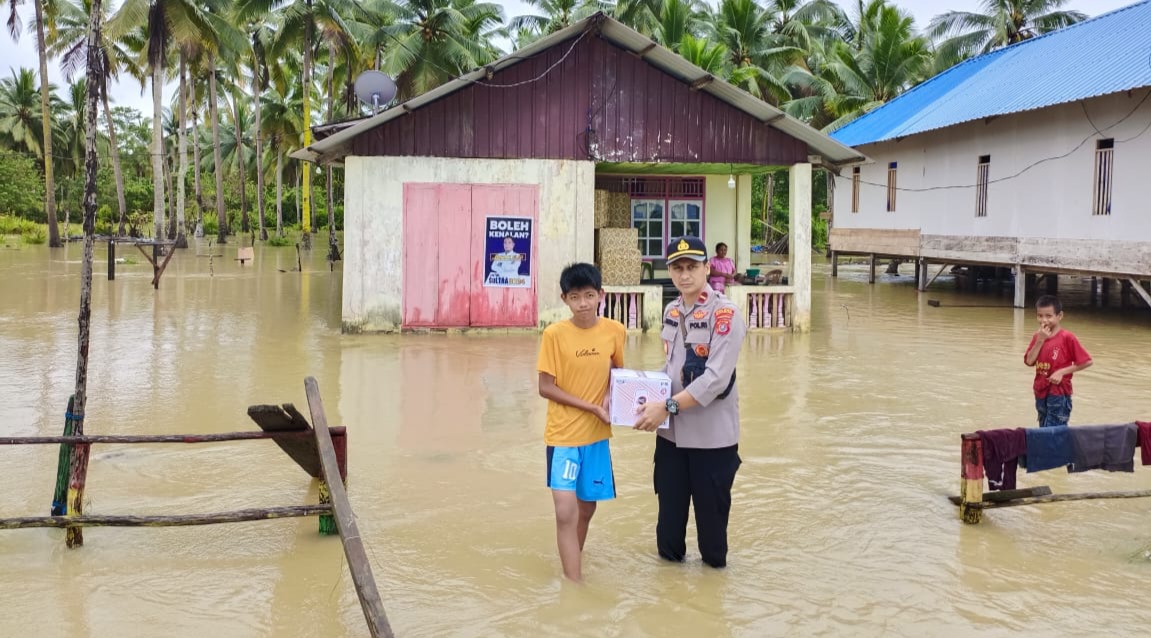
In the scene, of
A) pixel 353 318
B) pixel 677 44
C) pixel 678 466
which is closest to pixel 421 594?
pixel 678 466

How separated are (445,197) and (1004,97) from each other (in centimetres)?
1124

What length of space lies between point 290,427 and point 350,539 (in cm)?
159

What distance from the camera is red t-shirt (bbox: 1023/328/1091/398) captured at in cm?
673

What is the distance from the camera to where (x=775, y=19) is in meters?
43.9

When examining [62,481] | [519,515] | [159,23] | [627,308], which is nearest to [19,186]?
[159,23]

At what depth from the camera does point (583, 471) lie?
4.85m

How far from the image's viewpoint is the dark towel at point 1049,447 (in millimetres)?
5730

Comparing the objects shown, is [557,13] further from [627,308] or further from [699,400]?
[699,400]

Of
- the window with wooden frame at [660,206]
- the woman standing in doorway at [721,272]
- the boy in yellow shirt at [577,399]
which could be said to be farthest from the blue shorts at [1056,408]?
the window with wooden frame at [660,206]

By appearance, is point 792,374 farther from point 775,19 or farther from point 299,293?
point 775,19

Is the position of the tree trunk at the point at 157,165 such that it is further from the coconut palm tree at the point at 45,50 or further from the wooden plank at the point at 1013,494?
the wooden plank at the point at 1013,494

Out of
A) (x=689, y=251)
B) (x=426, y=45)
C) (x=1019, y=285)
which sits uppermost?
(x=426, y=45)

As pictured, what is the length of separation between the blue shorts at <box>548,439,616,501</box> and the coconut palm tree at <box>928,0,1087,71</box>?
31926mm

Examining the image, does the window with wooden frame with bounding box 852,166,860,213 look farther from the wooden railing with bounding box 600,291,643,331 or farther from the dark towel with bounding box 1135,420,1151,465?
the dark towel with bounding box 1135,420,1151,465
